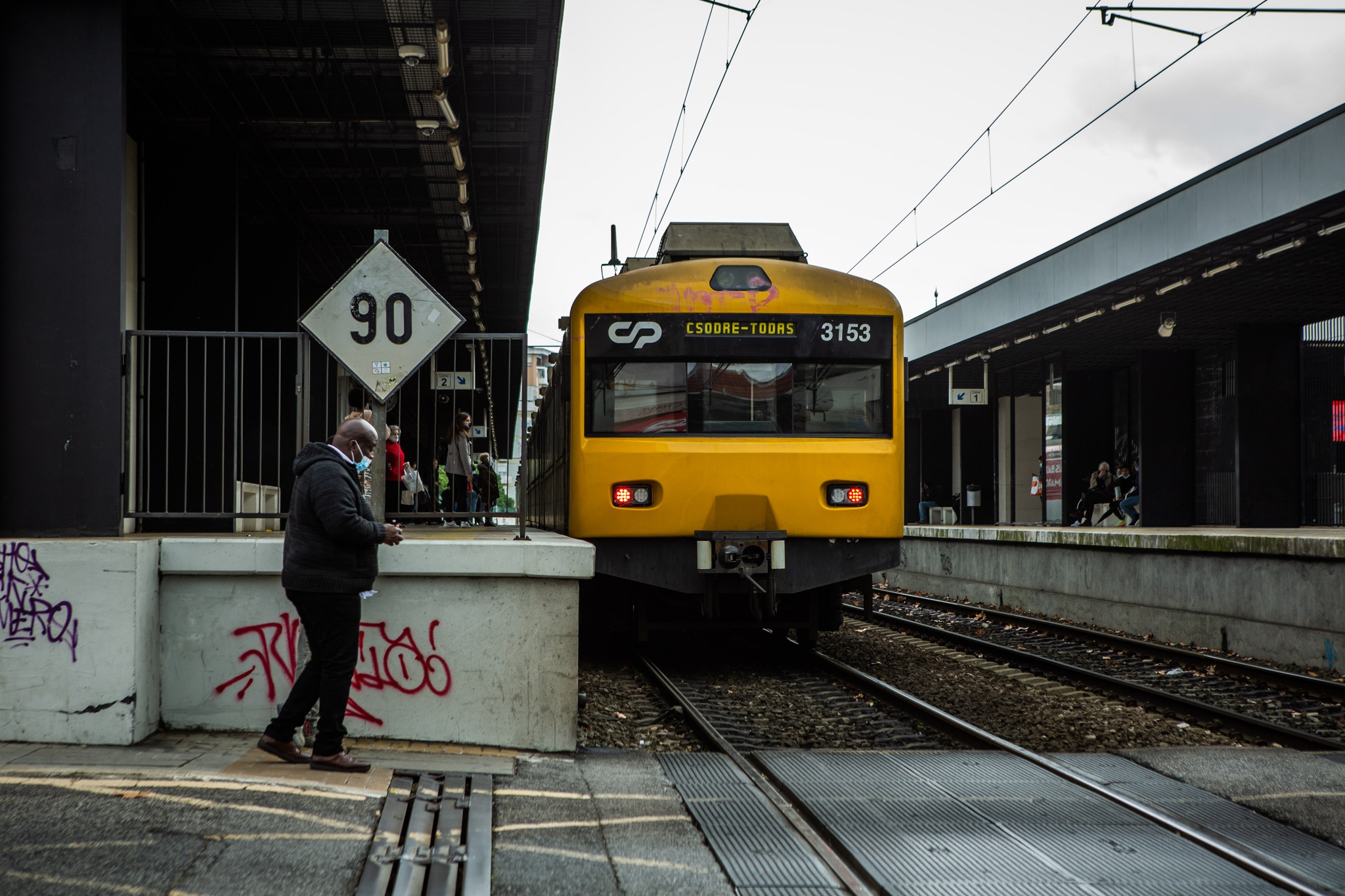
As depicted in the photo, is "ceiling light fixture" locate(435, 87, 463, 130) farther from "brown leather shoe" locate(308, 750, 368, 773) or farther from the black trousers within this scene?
"brown leather shoe" locate(308, 750, 368, 773)

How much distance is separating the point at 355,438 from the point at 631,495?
3916 millimetres

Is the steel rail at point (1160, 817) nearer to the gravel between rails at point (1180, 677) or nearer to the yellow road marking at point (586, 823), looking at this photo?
the yellow road marking at point (586, 823)

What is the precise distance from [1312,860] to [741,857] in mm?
2160

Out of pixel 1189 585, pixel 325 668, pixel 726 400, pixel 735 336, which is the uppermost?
pixel 735 336

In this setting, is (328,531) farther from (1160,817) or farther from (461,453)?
(461,453)

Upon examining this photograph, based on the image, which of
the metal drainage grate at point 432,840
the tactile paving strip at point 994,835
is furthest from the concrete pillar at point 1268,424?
the metal drainage grate at point 432,840

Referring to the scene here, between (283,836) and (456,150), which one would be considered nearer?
(283,836)

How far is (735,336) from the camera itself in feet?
31.4

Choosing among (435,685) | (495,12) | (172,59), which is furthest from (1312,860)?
(172,59)

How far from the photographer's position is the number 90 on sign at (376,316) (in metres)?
5.98

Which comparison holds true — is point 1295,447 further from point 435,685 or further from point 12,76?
point 12,76

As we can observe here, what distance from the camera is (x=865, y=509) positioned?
9.47 meters

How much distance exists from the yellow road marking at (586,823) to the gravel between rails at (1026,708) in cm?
293

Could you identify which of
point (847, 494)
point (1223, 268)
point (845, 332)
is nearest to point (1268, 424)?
point (1223, 268)
